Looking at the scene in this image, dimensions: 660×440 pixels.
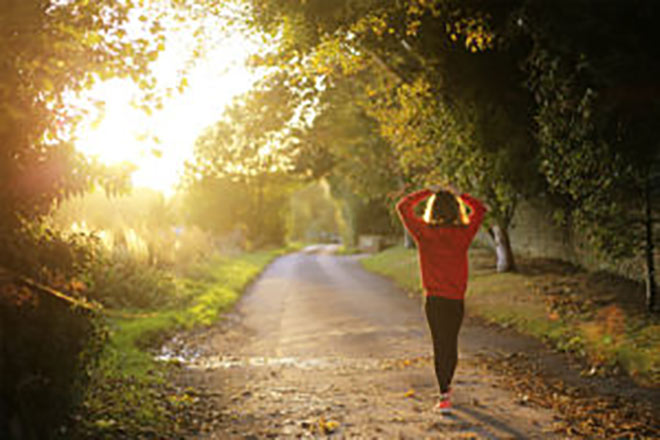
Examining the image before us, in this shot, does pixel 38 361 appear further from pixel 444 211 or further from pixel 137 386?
pixel 444 211

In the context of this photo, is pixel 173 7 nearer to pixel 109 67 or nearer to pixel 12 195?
pixel 109 67

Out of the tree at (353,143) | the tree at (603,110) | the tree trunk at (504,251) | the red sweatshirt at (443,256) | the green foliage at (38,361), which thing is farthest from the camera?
the tree at (353,143)

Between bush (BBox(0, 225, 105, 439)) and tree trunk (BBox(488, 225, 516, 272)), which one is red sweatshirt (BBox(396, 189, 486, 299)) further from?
tree trunk (BBox(488, 225, 516, 272))

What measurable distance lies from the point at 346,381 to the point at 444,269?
2.29 metres

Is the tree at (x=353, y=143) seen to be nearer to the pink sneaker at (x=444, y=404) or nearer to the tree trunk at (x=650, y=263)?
the tree trunk at (x=650, y=263)

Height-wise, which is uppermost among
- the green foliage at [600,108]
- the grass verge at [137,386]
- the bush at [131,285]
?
the green foliage at [600,108]

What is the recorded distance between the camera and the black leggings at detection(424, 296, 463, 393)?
619 centimetres

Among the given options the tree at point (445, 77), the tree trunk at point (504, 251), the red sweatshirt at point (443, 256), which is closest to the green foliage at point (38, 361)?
the red sweatshirt at point (443, 256)

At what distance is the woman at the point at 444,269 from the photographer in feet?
20.1

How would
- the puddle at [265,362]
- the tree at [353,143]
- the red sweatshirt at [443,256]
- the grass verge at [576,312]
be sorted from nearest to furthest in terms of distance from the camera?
the red sweatshirt at [443,256], the grass verge at [576,312], the puddle at [265,362], the tree at [353,143]

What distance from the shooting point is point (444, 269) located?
612cm

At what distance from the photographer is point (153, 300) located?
47.8 feet

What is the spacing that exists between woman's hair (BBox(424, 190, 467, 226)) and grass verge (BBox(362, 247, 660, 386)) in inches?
121

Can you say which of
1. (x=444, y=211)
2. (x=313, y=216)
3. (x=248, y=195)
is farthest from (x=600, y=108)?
(x=313, y=216)
